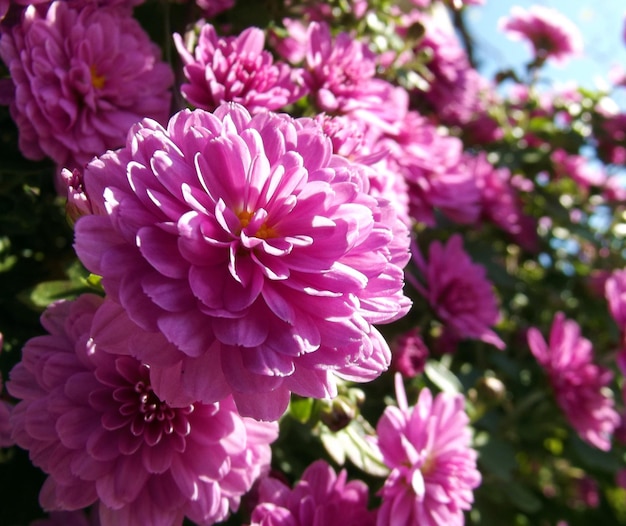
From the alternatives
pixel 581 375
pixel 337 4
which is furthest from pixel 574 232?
pixel 337 4

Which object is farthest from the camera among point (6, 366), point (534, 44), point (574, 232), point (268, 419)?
point (534, 44)

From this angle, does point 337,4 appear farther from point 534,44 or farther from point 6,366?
point 534,44

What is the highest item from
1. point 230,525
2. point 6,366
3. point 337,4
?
point 337,4

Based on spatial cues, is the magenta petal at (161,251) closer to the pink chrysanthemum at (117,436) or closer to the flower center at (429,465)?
the pink chrysanthemum at (117,436)

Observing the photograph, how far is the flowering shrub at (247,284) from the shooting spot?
401 mm

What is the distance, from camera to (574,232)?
4.18ft

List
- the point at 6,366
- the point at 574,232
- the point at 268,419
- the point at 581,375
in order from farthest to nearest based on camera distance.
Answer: the point at 574,232 < the point at 581,375 < the point at 6,366 < the point at 268,419

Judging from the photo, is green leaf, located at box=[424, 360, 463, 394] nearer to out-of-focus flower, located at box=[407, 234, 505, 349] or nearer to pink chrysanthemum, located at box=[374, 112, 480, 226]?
out-of-focus flower, located at box=[407, 234, 505, 349]

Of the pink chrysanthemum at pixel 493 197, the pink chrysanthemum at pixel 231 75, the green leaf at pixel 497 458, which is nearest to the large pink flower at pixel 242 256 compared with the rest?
the pink chrysanthemum at pixel 231 75

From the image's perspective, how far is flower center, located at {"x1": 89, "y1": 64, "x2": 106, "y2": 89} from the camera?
0.62m

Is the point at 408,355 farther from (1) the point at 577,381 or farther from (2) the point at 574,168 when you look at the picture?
(2) the point at 574,168

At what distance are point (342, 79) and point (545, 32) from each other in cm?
100

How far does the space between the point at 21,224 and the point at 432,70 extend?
0.68m

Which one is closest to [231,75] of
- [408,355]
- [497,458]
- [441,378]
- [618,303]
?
[408,355]
